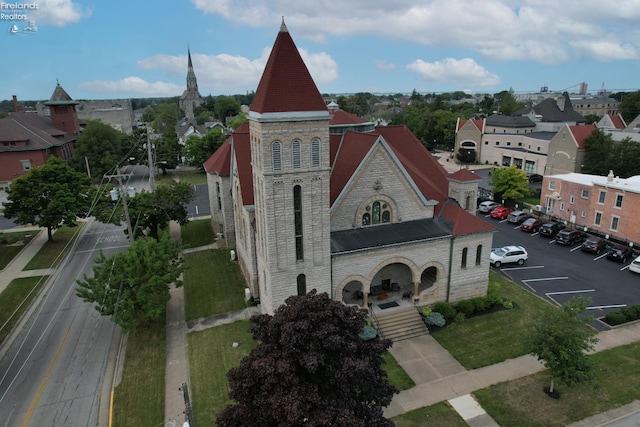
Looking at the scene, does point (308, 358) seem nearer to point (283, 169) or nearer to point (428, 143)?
point (283, 169)

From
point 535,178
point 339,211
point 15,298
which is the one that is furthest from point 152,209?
point 535,178

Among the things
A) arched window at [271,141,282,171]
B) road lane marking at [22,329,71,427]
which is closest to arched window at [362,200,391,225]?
arched window at [271,141,282,171]

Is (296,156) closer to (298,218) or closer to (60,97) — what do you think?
(298,218)

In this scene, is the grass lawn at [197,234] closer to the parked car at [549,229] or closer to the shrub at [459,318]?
the shrub at [459,318]

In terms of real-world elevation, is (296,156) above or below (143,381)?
above

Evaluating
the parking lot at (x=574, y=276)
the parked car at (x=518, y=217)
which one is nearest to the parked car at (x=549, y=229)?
the parking lot at (x=574, y=276)
